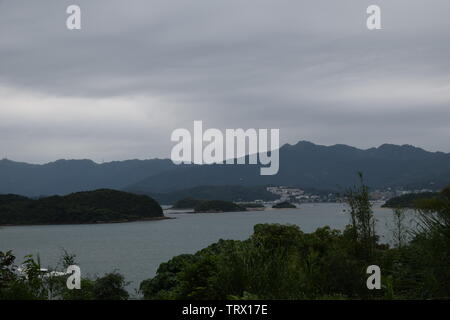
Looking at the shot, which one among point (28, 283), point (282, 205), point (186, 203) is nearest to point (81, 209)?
point (186, 203)

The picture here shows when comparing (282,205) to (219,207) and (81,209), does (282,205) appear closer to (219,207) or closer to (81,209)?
(219,207)

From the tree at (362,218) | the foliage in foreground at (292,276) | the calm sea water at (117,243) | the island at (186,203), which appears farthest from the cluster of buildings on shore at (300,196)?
the foliage in foreground at (292,276)

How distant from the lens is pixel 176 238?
82438 millimetres

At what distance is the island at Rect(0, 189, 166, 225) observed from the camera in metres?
114

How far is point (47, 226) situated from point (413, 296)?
11065 cm

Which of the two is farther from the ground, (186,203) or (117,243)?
(186,203)

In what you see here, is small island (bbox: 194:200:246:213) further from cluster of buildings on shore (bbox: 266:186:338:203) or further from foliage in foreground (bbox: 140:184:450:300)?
foliage in foreground (bbox: 140:184:450:300)

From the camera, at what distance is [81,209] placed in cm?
11562

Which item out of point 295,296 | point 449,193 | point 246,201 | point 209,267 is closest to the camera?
point 295,296

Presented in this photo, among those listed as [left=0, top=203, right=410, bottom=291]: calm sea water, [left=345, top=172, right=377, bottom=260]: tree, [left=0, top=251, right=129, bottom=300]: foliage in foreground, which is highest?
[left=345, top=172, right=377, bottom=260]: tree

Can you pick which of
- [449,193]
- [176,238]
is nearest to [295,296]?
[449,193]

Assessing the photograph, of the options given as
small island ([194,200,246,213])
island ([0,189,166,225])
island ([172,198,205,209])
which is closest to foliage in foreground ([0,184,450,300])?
island ([0,189,166,225])

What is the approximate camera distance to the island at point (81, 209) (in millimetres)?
113875
